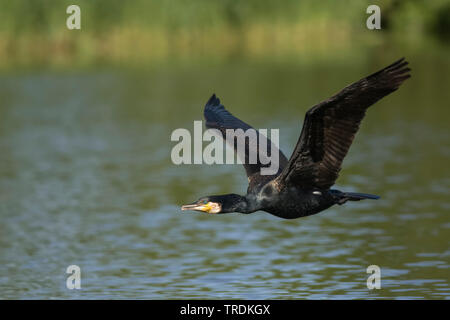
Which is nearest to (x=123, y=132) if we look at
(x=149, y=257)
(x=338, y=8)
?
(x=149, y=257)

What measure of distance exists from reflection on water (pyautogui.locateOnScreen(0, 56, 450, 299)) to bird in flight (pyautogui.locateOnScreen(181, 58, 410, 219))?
1.45 meters

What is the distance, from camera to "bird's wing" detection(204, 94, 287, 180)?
1005cm

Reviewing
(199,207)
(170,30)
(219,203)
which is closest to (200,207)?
(199,207)

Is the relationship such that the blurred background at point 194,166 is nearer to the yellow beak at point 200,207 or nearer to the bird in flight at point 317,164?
the bird in flight at point 317,164

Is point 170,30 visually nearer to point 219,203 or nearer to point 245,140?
point 245,140

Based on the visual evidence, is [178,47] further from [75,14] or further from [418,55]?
[418,55]

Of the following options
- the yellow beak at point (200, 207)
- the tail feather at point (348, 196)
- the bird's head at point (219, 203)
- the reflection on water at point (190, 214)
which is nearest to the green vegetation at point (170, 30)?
the reflection on water at point (190, 214)

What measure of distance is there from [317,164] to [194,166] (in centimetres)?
1055

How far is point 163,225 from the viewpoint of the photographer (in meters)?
14.4

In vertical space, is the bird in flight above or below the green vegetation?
below

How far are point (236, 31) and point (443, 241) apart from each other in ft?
91.7

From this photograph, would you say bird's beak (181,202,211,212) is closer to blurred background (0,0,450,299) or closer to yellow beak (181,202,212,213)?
yellow beak (181,202,212,213)

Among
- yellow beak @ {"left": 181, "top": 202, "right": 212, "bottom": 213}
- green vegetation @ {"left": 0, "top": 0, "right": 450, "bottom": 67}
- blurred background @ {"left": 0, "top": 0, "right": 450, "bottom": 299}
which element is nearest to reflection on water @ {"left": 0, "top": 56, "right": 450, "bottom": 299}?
blurred background @ {"left": 0, "top": 0, "right": 450, "bottom": 299}

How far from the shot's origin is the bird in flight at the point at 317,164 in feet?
27.2
